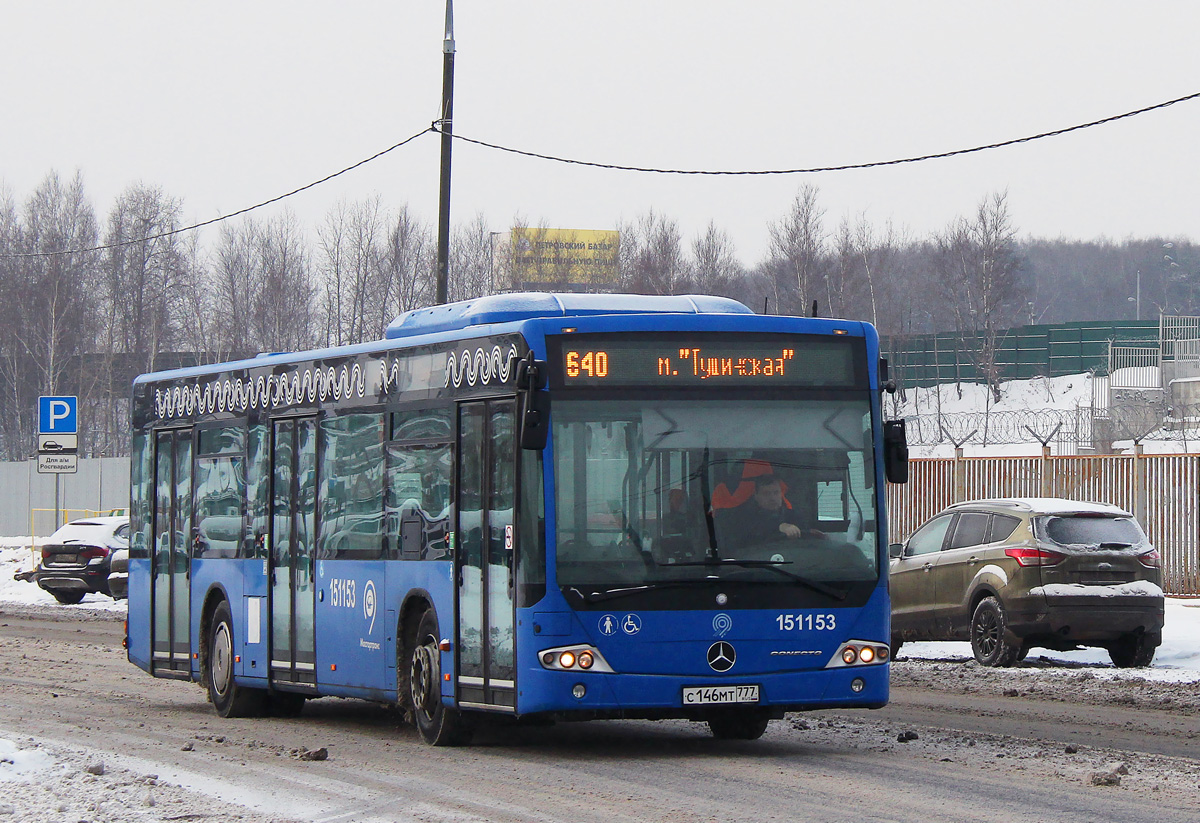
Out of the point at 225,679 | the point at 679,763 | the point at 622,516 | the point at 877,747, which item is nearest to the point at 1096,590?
the point at 877,747

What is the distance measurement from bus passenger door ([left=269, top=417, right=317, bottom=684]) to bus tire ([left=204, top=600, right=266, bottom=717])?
82 cm

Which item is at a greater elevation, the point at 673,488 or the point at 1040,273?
the point at 1040,273

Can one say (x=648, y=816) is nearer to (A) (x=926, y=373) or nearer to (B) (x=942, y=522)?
(B) (x=942, y=522)

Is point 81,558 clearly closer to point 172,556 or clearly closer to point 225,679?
point 172,556

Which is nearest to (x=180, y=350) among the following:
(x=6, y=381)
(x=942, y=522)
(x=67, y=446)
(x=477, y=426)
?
(x=6, y=381)

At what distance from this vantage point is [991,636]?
18.4 meters

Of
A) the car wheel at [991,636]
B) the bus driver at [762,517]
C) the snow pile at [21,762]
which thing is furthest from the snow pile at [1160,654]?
the snow pile at [21,762]

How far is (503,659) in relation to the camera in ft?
36.0

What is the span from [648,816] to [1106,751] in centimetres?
408

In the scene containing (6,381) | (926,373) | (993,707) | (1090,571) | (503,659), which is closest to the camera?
(503,659)

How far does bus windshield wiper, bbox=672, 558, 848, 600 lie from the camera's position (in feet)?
36.2

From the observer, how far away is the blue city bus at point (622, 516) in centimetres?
1081

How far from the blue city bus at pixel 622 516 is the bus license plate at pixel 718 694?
0.01 m

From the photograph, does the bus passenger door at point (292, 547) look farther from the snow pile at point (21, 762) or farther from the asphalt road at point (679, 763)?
the snow pile at point (21, 762)
